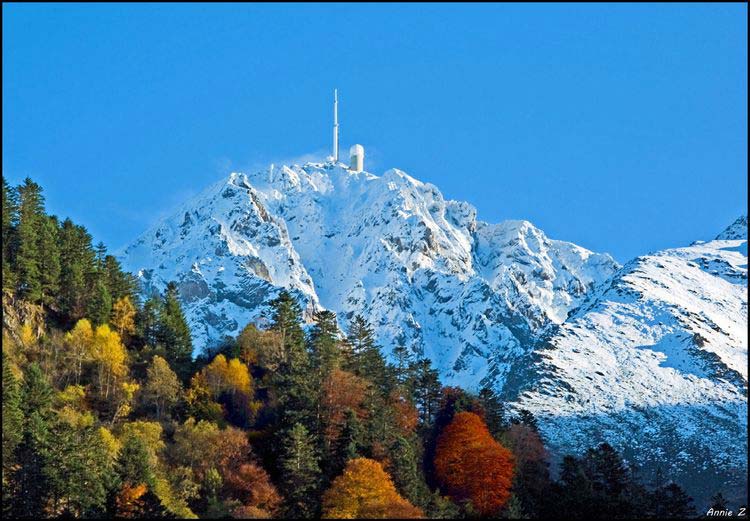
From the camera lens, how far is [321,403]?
4048 inches

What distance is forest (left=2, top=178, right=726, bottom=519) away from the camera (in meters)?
89.1

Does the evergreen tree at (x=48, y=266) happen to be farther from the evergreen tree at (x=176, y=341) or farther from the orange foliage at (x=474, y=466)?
the orange foliage at (x=474, y=466)

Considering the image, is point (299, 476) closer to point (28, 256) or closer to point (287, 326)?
point (287, 326)

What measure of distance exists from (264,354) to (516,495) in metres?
35.1

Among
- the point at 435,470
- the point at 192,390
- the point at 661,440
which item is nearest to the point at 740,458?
the point at 661,440

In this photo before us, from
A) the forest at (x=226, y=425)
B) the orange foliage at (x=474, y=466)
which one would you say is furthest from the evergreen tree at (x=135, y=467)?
the orange foliage at (x=474, y=466)

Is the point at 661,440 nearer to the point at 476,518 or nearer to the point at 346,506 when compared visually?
the point at 476,518

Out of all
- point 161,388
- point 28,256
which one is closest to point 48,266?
point 28,256

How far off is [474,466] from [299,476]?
63.6ft

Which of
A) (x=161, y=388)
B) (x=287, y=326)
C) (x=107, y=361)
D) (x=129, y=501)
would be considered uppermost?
(x=287, y=326)

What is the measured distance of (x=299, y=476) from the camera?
303 ft

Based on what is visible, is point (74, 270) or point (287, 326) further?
point (287, 326)

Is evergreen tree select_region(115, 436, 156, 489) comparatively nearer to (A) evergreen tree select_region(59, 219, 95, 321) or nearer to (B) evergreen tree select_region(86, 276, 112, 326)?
(B) evergreen tree select_region(86, 276, 112, 326)

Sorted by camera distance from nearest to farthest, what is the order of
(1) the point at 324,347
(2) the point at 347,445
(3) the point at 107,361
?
(2) the point at 347,445
(3) the point at 107,361
(1) the point at 324,347
